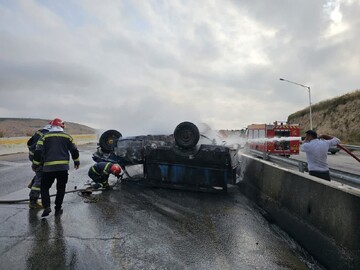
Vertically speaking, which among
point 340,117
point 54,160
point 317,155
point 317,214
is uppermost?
point 340,117

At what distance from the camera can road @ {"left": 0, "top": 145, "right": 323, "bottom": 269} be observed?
13.8 ft

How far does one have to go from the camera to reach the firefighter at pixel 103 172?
8.88m

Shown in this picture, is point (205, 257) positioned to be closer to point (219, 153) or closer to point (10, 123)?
point (219, 153)

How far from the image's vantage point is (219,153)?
8.48 m

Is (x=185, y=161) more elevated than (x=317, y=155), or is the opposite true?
(x=317, y=155)

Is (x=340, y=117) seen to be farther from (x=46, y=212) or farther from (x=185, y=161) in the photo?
(x=46, y=212)

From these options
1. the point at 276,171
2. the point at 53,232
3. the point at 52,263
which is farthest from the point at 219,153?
the point at 52,263

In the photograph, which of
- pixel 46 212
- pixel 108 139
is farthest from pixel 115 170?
pixel 46 212

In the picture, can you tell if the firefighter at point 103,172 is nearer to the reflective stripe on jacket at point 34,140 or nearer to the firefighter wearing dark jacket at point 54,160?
the reflective stripe on jacket at point 34,140

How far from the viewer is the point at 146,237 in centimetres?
511

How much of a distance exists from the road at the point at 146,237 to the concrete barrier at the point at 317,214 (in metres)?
0.21

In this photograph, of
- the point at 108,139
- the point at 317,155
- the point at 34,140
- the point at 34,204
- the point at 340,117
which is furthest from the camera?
the point at 340,117

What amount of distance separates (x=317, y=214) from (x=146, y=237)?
92.1 inches

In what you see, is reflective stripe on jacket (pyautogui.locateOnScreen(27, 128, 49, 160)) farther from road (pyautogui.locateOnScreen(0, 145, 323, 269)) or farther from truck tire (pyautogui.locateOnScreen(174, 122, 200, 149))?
truck tire (pyautogui.locateOnScreen(174, 122, 200, 149))
